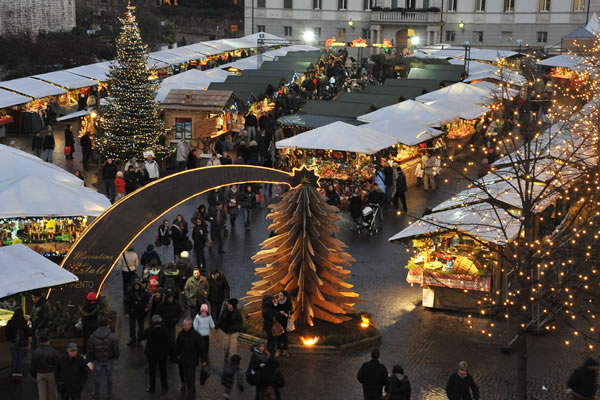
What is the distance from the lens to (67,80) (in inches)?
1487

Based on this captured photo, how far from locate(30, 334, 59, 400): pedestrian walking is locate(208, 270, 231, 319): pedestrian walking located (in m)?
3.84

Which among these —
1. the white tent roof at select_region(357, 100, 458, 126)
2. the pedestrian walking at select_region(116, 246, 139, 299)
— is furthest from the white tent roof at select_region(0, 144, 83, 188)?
the white tent roof at select_region(357, 100, 458, 126)

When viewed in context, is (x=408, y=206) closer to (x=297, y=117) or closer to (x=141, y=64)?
(x=297, y=117)

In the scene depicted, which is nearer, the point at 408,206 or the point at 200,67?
the point at 408,206

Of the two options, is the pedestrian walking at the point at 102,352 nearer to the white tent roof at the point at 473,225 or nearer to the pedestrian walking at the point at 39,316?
the pedestrian walking at the point at 39,316

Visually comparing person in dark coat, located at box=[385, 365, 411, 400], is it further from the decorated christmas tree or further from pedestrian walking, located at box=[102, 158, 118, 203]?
the decorated christmas tree

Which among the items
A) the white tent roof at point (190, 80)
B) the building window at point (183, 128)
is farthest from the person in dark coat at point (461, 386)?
the white tent roof at point (190, 80)

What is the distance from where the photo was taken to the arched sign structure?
46.8 ft

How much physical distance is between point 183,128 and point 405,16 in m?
44.1

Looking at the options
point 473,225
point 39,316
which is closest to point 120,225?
point 39,316

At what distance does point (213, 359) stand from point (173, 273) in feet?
8.66

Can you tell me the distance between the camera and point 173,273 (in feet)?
53.6

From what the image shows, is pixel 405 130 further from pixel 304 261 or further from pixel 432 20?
pixel 432 20

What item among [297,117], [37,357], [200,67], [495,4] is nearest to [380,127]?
[297,117]
